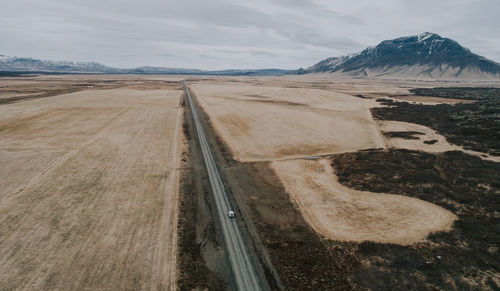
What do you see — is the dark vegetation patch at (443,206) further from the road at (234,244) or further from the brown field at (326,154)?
the road at (234,244)

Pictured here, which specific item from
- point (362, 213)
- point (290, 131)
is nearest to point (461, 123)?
point (290, 131)

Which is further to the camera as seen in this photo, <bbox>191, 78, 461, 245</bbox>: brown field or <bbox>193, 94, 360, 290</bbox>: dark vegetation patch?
<bbox>191, 78, 461, 245</bbox>: brown field

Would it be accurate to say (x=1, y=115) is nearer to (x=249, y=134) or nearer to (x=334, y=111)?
(x=249, y=134)

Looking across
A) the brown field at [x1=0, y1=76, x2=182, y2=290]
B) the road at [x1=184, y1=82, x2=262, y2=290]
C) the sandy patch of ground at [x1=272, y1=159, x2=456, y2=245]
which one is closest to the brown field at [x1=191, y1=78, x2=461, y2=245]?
the sandy patch of ground at [x1=272, y1=159, x2=456, y2=245]

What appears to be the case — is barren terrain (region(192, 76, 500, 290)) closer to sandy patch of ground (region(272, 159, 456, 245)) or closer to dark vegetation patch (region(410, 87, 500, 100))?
sandy patch of ground (region(272, 159, 456, 245))

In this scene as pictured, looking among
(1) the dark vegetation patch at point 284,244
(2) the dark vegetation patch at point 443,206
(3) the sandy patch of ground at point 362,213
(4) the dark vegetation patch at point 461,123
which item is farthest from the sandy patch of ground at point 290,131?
(4) the dark vegetation patch at point 461,123

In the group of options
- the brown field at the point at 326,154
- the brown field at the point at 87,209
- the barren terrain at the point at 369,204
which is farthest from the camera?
the brown field at the point at 326,154
